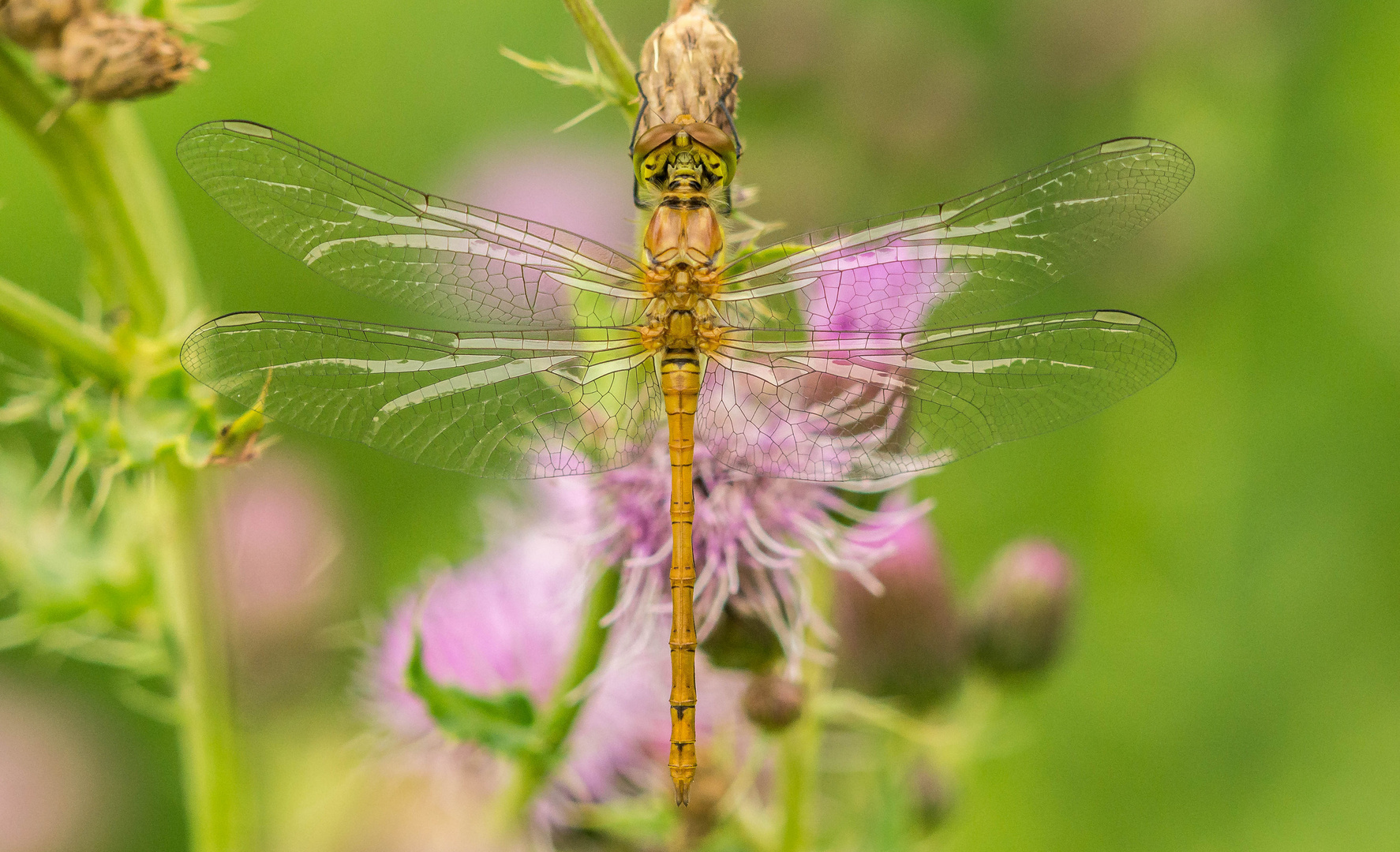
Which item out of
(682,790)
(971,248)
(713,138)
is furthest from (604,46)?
(682,790)

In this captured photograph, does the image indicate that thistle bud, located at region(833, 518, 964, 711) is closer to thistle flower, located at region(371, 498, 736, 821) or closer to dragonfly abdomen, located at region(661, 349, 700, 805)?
thistle flower, located at region(371, 498, 736, 821)

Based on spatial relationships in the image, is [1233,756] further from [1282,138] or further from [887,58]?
[887,58]

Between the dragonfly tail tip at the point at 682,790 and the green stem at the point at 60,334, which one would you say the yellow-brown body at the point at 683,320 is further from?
the green stem at the point at 60,334

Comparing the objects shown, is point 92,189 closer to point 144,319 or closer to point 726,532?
point 144,319

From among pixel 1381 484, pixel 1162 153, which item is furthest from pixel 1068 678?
pixel 1162 153

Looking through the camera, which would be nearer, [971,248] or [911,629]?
[971,248]

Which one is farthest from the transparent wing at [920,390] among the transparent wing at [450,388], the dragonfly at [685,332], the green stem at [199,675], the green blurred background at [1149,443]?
the green blurred background at [1149,443]
